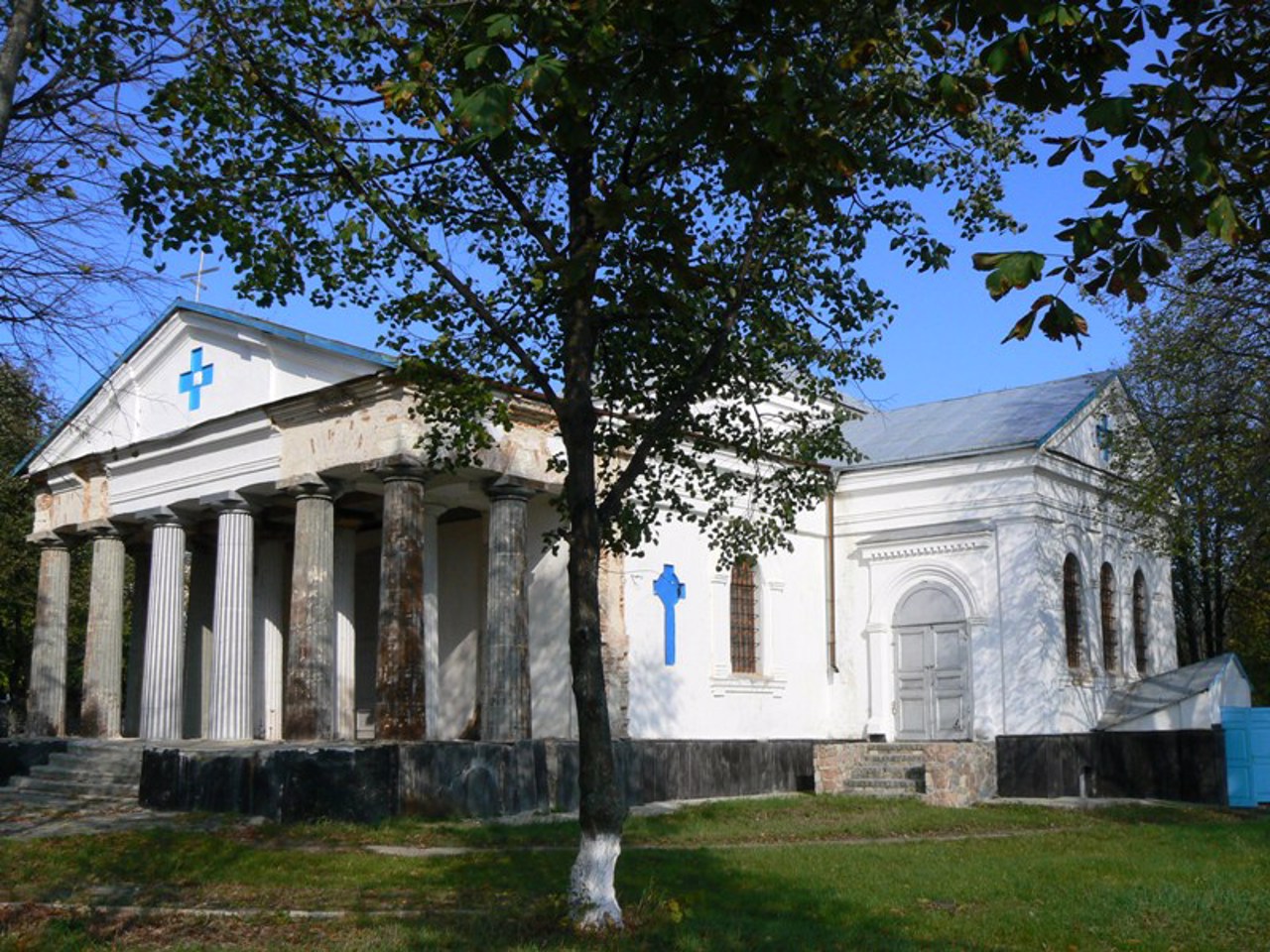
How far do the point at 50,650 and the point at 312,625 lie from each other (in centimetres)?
830

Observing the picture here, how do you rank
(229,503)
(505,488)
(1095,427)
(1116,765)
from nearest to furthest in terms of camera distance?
(505,488) < (229,503) < (1116,765) < (1095,427)

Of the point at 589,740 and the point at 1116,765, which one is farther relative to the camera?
the point at 1116,765

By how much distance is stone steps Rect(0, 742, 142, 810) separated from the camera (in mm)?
18906

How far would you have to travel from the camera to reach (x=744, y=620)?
24312mm

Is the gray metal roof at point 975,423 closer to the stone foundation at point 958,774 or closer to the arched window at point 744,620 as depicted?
the arched window at point 744,620

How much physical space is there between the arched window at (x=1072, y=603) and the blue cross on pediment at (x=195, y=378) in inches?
618

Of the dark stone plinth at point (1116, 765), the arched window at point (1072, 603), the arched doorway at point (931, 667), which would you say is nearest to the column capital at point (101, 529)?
the arched doorway at point (931, 667)

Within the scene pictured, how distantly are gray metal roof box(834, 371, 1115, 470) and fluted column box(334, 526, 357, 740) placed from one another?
929cm

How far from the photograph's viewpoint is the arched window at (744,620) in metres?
24.1

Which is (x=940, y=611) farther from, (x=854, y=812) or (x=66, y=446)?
(x=66, y=446)

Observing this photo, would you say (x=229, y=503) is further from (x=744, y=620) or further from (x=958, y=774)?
(x=958, y=774)

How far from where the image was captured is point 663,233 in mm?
8781

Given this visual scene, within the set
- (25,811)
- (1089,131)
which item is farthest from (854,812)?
(1089,131)

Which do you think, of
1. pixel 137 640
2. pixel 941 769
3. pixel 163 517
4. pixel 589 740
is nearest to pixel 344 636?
pixel 163 517
